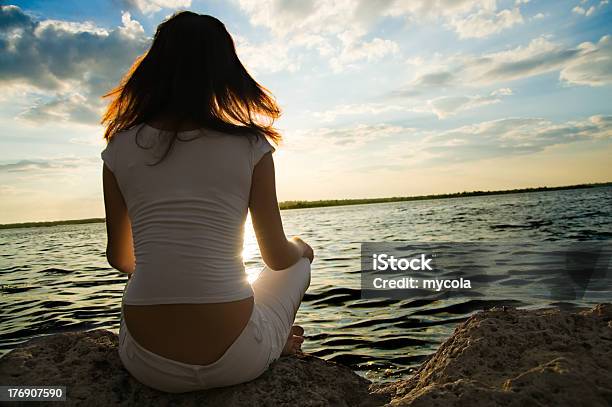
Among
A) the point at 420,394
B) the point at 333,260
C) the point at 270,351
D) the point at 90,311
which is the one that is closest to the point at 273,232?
the point at 270,351

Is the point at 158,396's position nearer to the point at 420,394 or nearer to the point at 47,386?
the point at 47,386

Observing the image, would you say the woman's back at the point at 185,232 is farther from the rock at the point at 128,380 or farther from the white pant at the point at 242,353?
the rock at the point at 128,380

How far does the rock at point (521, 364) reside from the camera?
199cm

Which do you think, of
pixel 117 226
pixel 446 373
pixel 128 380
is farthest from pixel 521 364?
pixel 117 226

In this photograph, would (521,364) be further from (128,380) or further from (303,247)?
(128,380)

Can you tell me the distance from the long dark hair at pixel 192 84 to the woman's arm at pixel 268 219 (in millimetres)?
212

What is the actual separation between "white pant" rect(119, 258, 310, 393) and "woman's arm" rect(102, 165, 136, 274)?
423 millimetres

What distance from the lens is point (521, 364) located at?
2371mm

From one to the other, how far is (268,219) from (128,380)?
1.27 m

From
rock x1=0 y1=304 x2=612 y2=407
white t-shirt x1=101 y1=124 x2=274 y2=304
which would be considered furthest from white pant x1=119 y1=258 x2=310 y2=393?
white t-shirt x1=101 y1=124 x2=274 y2=304

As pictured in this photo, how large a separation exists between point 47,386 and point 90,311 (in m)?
4.30

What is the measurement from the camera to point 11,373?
259 cm

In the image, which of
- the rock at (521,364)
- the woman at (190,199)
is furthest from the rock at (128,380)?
the rock at (521,364)

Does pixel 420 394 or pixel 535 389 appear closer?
pixel 535 389
